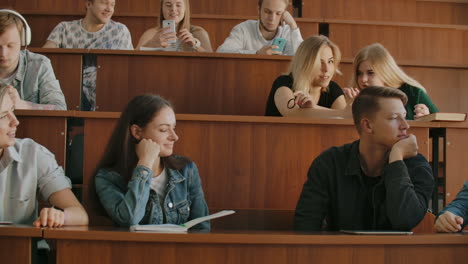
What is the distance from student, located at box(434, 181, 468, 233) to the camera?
4.65 ft

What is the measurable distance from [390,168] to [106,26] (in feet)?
6.17

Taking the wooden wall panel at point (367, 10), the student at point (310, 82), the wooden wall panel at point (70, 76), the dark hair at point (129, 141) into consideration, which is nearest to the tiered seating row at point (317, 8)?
the wooden wall panel at point (367, 10)

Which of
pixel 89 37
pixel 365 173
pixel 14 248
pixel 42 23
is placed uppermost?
pixel 42 23

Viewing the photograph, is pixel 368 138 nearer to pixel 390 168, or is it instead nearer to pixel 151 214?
pixel 390 168

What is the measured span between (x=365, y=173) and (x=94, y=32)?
5.86ft

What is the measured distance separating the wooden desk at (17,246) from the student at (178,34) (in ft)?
5.65

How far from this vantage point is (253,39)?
3.10m

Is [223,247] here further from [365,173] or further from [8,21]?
[8,21]

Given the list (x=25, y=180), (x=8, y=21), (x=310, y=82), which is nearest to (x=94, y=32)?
(x=8, y=21)

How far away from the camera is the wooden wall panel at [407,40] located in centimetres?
332

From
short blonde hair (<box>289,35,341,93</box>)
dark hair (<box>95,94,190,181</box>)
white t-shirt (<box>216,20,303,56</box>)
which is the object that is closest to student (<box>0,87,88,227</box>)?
dark hair (<box>95,94,190,181</box>)

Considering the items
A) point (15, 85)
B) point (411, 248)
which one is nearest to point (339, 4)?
point (15, 85)

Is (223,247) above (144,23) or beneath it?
beneath

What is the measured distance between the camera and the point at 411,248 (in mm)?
1171
